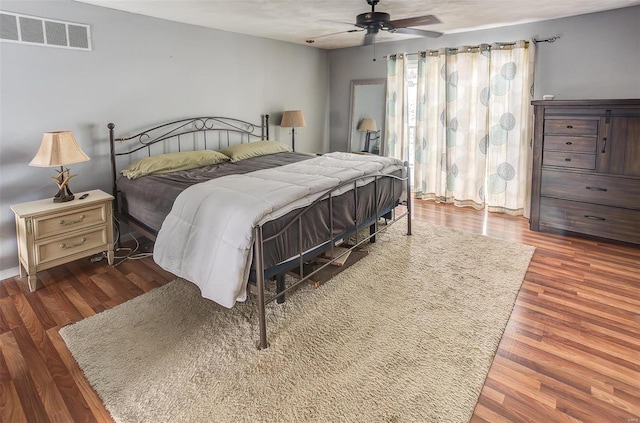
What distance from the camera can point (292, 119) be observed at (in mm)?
5562

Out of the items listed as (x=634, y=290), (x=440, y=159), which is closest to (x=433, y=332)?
(x=634, y=290)

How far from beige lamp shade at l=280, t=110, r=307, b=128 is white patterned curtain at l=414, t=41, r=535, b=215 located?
5.73 feet

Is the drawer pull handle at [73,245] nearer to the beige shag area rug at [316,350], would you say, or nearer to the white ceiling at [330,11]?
the beige shag area rug at [316,350]

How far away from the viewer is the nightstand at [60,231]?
3.01 m

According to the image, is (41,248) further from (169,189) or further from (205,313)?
(205,313)

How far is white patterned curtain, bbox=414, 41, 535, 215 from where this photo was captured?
4.81 meters

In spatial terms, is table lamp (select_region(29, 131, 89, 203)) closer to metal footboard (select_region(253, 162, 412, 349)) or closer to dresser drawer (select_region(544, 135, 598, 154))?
metal footboard (select_region(253, 162, 412, 349))

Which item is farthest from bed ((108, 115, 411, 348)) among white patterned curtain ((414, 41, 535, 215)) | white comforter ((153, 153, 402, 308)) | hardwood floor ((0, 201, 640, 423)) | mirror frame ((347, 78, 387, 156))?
mirror frame ((347, 78, 387, 156))

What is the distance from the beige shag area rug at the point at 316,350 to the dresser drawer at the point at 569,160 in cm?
150

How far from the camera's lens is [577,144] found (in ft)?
13.1

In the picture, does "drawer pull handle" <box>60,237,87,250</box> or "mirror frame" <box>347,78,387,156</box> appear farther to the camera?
"mirror frame" <box>347,78,387,156</box>

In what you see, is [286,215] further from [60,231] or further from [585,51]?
[585,51]

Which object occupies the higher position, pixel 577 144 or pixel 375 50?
pixel 375 50

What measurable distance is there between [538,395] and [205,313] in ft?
6.93
